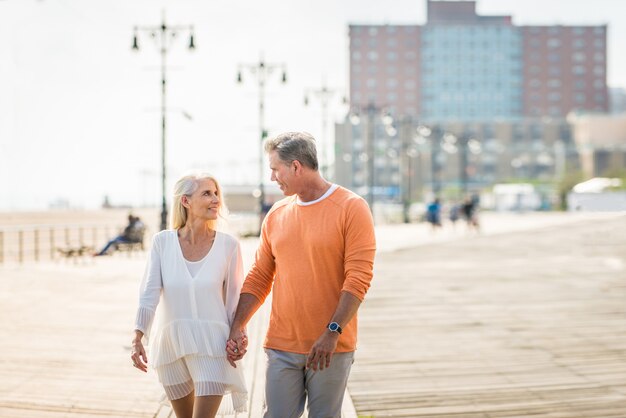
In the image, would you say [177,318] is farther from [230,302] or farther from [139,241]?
[139,241]

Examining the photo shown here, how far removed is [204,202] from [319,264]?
0.71 meters

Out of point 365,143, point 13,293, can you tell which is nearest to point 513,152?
point 365,143

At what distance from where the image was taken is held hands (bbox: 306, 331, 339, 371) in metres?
3.35

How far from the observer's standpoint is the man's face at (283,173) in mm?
3484

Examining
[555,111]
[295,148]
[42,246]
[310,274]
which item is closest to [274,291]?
[310,274]

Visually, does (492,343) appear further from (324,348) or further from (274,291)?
(324,348)

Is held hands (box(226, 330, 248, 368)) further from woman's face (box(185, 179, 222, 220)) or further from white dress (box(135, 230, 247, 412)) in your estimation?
woman's face (box(185, 179, 222, 220))

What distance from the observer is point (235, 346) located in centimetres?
377

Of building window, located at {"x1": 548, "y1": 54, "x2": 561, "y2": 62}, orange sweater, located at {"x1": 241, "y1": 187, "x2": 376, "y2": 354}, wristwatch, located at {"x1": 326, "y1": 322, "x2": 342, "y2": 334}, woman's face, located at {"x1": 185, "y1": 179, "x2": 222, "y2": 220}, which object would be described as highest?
building window, located at {"x1": 548, "y1": 54, "x2": 561, "y2": 62}

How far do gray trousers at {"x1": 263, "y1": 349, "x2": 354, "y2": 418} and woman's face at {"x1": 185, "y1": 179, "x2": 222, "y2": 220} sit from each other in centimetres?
75

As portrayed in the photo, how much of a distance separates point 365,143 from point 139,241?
91724 millimetres

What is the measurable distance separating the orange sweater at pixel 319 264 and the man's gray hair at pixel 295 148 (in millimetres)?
→ 178

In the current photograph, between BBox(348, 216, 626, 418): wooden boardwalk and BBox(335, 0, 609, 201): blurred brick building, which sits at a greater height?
BBox(335, 0, 609, 201): blurred brick building

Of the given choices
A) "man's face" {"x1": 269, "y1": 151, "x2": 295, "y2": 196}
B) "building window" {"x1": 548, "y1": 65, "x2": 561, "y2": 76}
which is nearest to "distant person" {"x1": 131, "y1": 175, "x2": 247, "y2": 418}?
"man's face" {"x1": 269, "y1": 151, "x2": 295, "y2": 196}
